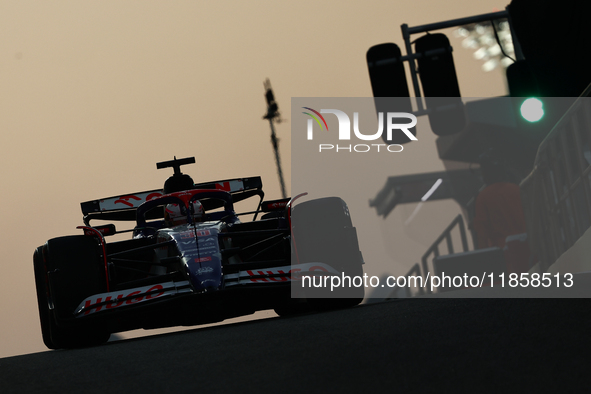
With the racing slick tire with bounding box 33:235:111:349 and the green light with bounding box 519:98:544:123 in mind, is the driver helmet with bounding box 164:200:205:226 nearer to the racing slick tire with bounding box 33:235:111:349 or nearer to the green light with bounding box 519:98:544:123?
the racing slick tire with bounding box 33:235:111:349

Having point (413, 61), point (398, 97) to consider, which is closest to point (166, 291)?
point (398, 97)

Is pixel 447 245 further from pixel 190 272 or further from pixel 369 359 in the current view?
pixel 369 359

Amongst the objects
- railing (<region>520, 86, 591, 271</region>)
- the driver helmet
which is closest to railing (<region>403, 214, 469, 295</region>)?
railing (<region>520, 86, 591, 271</region>)

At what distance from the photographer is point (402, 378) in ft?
9.51

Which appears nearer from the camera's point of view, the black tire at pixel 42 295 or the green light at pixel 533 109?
the black tire at pixel 42 295

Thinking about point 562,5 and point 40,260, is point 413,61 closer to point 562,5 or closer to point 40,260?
point 562,5

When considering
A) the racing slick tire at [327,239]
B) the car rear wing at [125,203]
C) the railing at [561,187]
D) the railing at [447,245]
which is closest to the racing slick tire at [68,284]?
the racing slick tire at [327,239]

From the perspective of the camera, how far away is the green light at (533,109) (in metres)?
9.10

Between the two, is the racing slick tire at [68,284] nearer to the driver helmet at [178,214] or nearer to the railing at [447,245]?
the driver helmet at [178,214]

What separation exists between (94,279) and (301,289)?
1.62 meters

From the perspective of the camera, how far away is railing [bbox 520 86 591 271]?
26.9 ft

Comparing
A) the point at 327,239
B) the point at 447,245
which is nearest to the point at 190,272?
the point at 327,239

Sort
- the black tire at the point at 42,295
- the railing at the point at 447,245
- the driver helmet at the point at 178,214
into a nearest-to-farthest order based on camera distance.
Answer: the black tire at the point at 42,295 < the driver helmet at the point at 178,214 < the railing at the point at 447,245

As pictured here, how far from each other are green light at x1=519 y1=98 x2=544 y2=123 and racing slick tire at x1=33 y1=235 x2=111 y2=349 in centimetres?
509
